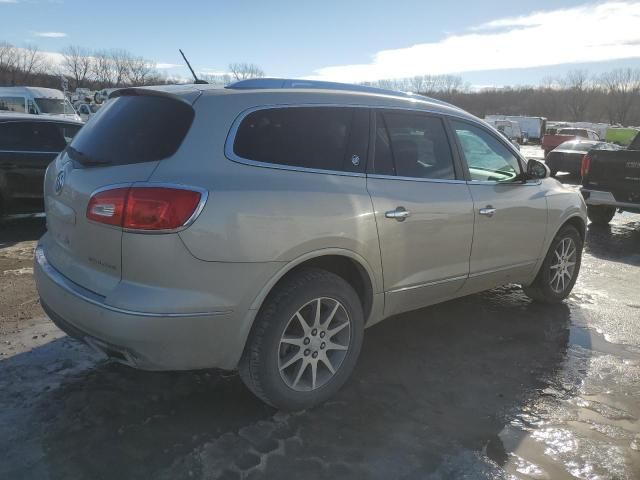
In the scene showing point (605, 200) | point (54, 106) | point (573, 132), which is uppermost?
point (54, 106)

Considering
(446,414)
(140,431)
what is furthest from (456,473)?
(140,431)

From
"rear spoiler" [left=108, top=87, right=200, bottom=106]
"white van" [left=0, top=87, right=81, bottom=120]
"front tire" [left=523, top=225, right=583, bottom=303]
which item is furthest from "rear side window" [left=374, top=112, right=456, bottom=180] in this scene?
"white van" [left=0, top=87, right=81, bottom=120]

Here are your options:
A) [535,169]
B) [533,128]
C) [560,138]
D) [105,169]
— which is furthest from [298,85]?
[533,128]

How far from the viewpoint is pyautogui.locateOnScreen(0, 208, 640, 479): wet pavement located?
265 cm

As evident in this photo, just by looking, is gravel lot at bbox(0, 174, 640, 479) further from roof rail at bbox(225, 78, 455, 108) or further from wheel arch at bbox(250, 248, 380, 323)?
roof rail at bbox(225, 78, 455, 108)

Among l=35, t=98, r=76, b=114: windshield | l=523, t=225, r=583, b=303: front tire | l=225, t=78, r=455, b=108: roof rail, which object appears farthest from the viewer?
l=35, t=98, r=76, b=114: windshield

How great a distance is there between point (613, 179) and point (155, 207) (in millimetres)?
8423

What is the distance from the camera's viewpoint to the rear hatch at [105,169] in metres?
2.64

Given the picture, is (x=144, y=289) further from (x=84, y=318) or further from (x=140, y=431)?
(x=140, y=431)

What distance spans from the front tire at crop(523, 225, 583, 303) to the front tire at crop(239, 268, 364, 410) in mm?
2430

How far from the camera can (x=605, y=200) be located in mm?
8820

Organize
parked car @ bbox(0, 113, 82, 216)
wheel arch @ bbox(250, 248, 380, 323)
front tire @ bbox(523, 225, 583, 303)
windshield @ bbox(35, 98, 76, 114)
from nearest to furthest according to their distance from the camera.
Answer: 1. wheel arch @ bbox(250, 248, 380, 323)
2. front tire @ bbox(523, 225, 583, 303)
3. parked car @ bbox(0, 113, 82, 216)
4. windshield @ bbox(35, 98, 76, 114)

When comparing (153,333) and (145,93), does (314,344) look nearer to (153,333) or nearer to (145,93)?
(153,333)

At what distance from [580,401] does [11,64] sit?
316ft
